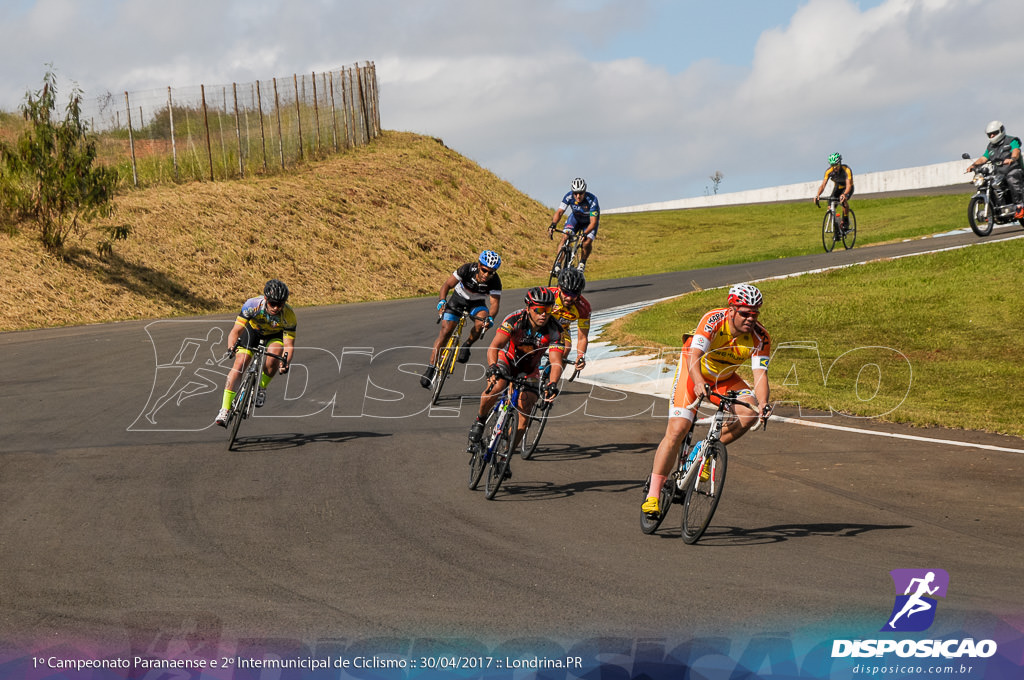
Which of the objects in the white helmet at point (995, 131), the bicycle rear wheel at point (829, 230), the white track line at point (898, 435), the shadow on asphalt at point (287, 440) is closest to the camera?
the white track line at point (898, 435)

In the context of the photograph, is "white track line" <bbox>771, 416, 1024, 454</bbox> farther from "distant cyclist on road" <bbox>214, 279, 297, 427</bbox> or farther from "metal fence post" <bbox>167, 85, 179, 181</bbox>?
"metal fence post" <bbox>167, 85, 179, 181</bbox>

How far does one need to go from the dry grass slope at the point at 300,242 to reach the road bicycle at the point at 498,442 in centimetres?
1599

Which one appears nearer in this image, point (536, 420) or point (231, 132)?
point (536, 420)

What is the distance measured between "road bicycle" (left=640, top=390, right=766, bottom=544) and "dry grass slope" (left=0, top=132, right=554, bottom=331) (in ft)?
59.4

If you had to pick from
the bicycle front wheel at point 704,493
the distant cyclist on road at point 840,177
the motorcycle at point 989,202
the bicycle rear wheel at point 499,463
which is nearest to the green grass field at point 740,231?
the distant cyclist on road at point 840,177

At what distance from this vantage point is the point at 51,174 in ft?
83.8

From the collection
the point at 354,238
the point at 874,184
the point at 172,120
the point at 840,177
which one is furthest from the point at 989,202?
the point at 874,184

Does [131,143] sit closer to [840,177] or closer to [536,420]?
[840,177]

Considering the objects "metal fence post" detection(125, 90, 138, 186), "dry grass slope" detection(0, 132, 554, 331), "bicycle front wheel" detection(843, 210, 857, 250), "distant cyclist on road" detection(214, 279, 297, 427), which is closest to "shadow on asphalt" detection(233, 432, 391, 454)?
"distant cyclist on road" detection(214, 279, 297, 427)

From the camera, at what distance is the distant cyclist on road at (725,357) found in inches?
307

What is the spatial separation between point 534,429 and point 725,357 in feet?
13.0

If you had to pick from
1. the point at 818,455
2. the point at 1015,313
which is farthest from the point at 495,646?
the point at 1015,313

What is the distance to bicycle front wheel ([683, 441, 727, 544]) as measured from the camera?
7.57 meters

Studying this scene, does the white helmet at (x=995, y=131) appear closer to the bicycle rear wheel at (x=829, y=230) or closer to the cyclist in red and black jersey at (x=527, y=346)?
the bicycle rear wheel at (x=829, y=230)
